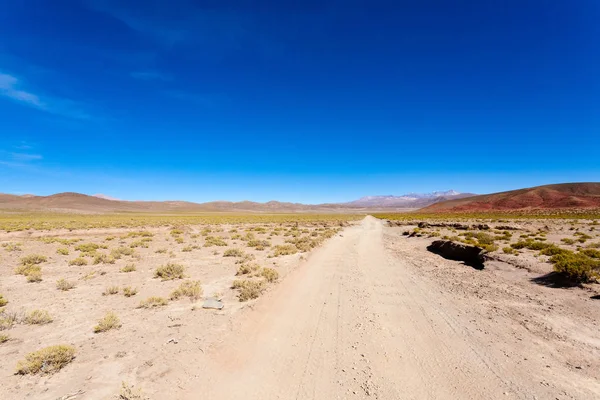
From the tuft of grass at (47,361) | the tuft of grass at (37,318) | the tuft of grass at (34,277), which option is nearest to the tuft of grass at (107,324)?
the tuft of grass at (47,361)

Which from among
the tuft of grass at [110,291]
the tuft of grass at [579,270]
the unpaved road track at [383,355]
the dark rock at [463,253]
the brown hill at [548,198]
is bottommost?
the tuft of grass at [110,291]

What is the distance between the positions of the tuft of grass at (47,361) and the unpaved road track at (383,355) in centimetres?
259

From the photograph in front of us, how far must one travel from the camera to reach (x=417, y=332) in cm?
628

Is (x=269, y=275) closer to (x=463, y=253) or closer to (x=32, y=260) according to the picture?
(x=463, y=253)

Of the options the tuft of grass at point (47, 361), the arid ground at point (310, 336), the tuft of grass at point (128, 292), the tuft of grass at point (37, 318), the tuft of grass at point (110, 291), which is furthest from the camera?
the tuft of grass at point (110, 291)

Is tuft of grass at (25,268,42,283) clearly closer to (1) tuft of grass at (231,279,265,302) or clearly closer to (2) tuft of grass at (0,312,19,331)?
(2) tuft of grass at (0,312,19,331)

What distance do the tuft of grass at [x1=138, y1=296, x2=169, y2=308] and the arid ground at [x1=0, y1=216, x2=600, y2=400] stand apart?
0.11 m

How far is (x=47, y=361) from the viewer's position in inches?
195

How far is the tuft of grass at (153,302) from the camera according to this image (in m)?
8.22

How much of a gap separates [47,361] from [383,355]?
6.26 metres

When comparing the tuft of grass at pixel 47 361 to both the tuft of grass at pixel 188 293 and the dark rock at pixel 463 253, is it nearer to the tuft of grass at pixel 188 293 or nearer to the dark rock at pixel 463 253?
the tuft of grass at pixel 188 293

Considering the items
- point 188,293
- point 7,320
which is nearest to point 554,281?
point 188,293

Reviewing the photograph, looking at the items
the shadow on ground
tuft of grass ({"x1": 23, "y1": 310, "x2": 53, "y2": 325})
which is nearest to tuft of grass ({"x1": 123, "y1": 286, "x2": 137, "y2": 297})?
tuft of grass ({"x1": 23, "y1": 310, "x2": 53, "y2": 325})

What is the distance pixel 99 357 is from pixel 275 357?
349 cm
